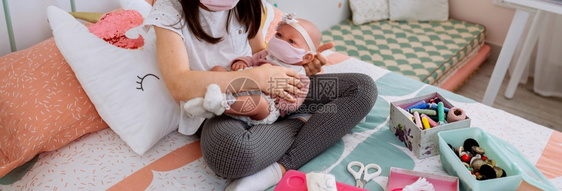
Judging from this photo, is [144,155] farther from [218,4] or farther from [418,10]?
[418,10]

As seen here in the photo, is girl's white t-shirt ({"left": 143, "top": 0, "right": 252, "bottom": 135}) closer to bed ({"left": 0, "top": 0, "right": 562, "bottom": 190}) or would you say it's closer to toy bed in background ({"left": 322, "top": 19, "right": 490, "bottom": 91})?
bed ({"left": 0, "top": 0, "right": 562, "bottom": 190})

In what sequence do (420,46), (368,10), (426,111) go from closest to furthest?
(426,111)
(420,46)
(368,10)

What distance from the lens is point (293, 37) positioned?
117cm

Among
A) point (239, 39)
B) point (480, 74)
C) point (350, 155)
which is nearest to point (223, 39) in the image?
point (239, 39)

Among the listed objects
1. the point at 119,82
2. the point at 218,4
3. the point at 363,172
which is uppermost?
the point at 218,4

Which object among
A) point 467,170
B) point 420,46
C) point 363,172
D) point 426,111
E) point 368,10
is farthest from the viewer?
point 368,10

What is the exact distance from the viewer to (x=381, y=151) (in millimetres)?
1227

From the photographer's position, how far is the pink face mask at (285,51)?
1.16 m

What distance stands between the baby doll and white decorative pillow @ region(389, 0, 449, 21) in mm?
1378

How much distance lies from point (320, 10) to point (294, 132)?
1.20 m

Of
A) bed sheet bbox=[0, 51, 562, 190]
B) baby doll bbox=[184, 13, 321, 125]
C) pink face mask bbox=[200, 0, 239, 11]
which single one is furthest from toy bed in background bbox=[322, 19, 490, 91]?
pink face mask bbox=[200, 0, 239, 11]

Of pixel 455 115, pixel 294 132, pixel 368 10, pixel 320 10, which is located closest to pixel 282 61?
pixel 294 132

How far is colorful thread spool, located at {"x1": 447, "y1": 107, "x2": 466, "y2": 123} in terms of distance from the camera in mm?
1200

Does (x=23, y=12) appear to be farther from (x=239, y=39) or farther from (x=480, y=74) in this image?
(x=480, y=74)
